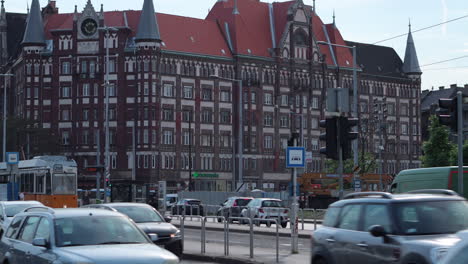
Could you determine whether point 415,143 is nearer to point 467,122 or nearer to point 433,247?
point 467,122

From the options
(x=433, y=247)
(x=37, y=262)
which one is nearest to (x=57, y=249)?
(x=37, y=262)

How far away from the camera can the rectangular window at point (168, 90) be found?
4080 inches

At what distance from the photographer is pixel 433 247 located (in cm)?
1295

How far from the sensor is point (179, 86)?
104875mm

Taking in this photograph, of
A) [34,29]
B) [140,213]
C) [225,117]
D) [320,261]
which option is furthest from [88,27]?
[320,261]

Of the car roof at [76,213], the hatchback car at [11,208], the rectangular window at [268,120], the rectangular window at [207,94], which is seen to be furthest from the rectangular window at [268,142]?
the car roof at [76,213]

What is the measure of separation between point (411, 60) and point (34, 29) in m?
47.9

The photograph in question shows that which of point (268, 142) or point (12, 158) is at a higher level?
point (268, 142)

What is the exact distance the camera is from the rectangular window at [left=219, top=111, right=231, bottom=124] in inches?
4252

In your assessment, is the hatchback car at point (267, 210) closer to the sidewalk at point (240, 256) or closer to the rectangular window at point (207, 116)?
the sidewalk at point (240, 256)

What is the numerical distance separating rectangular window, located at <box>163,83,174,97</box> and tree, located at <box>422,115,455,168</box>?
34029 millimetres

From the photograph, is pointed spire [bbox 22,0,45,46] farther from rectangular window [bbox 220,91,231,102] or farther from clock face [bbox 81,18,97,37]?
rectangular window [bbox 220,91,231,102]

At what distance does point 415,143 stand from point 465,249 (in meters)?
121

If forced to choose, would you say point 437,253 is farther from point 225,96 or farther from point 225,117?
point 225,117
